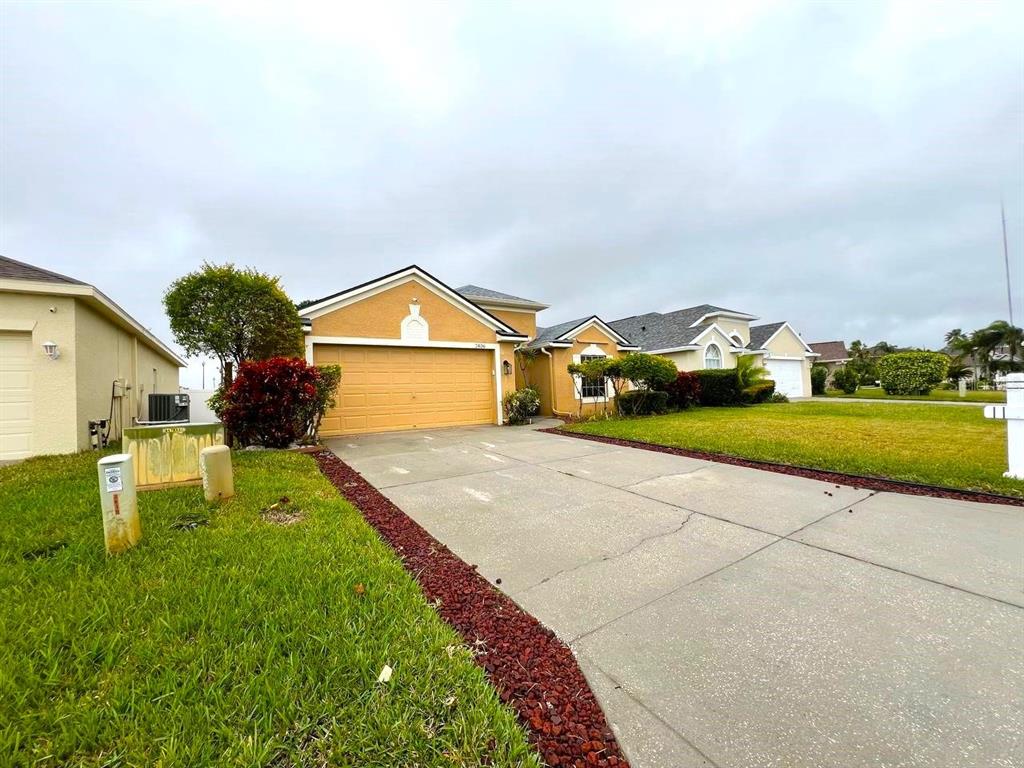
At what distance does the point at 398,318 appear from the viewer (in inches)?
485

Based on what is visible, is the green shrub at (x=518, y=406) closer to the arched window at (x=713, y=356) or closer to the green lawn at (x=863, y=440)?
the green lawn at (x=863, y=440)

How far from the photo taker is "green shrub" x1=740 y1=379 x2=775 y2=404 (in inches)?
709

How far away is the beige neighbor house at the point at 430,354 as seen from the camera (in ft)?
37.6

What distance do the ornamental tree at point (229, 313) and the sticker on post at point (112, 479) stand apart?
684cm

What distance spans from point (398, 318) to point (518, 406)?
16.2 feet

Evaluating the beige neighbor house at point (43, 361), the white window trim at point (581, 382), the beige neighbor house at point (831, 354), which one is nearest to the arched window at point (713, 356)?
the white window trim at point (581, 382)

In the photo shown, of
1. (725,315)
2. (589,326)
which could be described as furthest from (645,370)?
(725,315)

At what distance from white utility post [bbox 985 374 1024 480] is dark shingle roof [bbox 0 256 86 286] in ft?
48.8

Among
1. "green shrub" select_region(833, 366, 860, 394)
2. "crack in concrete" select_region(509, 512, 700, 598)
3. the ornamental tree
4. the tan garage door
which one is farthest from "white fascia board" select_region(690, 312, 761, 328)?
"crack in concrete" select_region(509, 512, 700, 598)

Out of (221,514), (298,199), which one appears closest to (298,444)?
(221,514)

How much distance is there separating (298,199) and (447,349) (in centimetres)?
797

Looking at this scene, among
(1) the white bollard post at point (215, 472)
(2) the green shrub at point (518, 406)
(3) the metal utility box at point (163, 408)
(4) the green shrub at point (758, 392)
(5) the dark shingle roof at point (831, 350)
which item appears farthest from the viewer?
(5) the dark shingle roof at point (831, 350)

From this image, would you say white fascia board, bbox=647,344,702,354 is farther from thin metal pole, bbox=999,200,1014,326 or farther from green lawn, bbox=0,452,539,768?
green lawn, bbox=0,452,539,768

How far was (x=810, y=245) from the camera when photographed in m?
23.7
